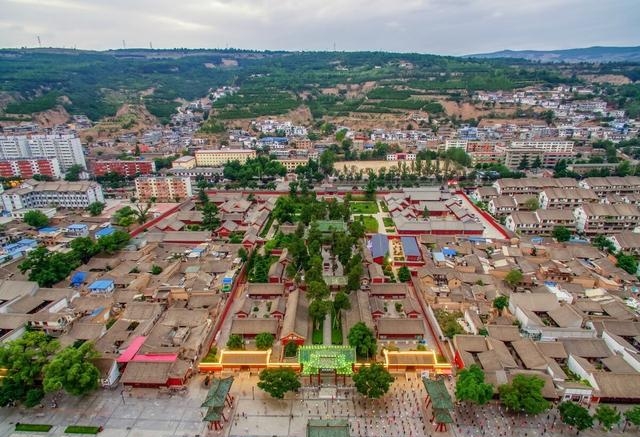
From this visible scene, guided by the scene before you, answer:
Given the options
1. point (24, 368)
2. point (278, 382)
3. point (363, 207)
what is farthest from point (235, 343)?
point (363, 207)

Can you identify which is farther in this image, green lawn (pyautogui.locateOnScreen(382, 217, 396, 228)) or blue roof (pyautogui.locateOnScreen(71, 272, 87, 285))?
green lawn (pyautogui.locateOnScreen(382, 217, 396, 228))

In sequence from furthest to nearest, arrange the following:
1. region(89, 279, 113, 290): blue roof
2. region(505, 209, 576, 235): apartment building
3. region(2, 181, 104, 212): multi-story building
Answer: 1. region(2, 181, 104, 212): multi-story building
2. region(505, 209, 576, 235): apartment building
3. region(89, 279, 113, 290): blue roof

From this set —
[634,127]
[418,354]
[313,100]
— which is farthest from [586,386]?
[313,100]

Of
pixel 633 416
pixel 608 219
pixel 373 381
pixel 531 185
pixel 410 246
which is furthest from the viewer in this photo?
pixel 531 185

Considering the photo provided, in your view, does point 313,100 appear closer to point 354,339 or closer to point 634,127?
point 634,127

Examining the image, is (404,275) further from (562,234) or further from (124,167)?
(124,167)

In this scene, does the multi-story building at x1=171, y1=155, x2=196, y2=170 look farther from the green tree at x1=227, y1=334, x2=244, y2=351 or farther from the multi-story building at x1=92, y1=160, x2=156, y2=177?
the green tree at x1=227, y1=334, x2=244, y2=351

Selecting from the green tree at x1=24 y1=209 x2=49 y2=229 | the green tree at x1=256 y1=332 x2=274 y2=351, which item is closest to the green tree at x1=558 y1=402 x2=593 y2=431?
the green tree at x1=256 y1=332 x2=274 y2=351
